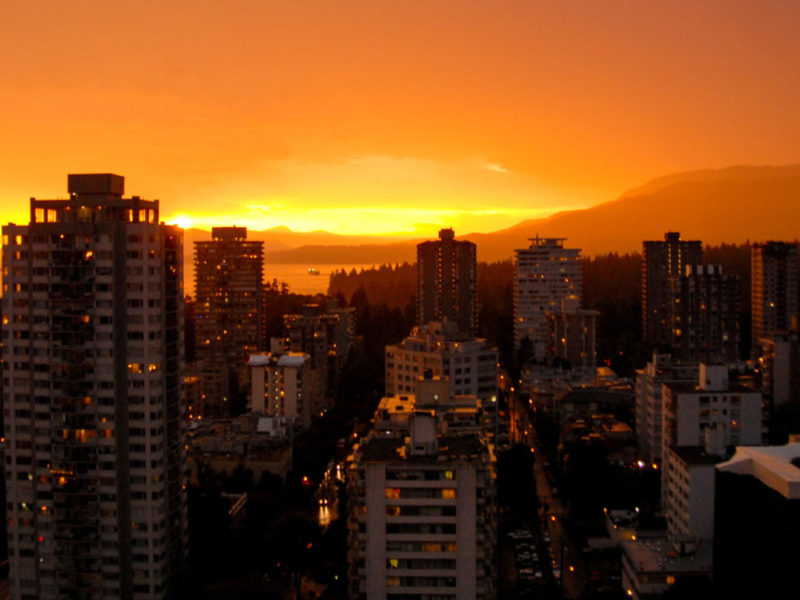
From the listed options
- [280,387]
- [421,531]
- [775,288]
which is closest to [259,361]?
[280,387]

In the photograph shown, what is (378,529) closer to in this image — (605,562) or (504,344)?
(605,562)

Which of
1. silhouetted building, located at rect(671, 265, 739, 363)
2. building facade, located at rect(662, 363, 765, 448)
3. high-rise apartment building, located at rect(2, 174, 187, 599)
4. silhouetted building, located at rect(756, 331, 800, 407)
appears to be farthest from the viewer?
silhouetted building, located at rect(671, 265, 739, 363)

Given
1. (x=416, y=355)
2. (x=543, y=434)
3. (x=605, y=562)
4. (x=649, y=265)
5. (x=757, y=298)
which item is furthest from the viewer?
(x=649, y=265)

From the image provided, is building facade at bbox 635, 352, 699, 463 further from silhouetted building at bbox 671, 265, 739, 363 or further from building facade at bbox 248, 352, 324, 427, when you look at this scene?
silhouetted building at bbox 671, 265, 739, 363

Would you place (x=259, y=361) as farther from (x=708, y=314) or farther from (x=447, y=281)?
(x=447, y=281)

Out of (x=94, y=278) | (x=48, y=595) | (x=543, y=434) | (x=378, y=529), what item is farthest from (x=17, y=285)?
(x=543, y=434)

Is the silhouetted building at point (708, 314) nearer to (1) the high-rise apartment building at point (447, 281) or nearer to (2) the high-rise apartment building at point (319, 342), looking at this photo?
(1) the high-rise apartment building at point (447, 281)

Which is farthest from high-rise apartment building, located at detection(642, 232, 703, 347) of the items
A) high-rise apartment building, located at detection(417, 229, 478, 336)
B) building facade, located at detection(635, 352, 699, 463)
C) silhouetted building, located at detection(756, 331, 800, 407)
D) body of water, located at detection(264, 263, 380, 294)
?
body of water, located at detection(264, 263, 380, 294)

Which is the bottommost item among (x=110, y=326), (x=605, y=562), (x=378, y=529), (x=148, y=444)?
(x=605, y=562)
